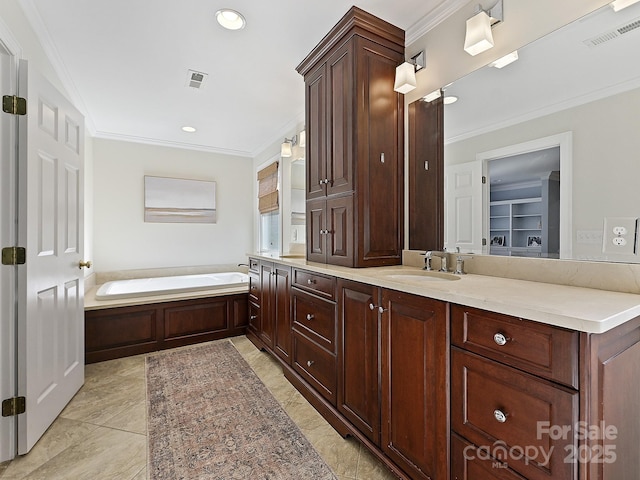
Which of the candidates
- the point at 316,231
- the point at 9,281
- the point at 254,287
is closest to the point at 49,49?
the point at 9,281

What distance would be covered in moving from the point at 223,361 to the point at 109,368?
3.16 ft

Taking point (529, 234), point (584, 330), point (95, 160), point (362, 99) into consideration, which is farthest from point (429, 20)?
point (95, 160)

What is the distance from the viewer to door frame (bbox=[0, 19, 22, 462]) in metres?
1.58

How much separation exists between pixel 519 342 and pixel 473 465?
0.50m

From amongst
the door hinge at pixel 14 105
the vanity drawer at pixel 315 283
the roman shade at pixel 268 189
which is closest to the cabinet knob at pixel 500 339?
the vanity drawer at pixel 315 283

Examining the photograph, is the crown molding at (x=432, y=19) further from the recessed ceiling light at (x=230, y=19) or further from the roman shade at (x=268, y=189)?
the roman shade at (x=268, y=189)

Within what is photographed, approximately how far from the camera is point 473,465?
42.5 inches

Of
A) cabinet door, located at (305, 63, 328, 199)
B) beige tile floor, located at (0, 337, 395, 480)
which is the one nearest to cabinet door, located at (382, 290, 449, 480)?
beige tile floor, located at (0, 337, 395, 480)

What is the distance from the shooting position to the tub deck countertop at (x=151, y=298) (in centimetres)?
291

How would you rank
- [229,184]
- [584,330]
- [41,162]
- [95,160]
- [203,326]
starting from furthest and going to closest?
[229,184]
[95,160]
[203,326]
[41,162]
[584,330]

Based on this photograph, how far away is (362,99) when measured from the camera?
199cm

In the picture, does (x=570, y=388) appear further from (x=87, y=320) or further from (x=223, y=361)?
(x=87, y=320)

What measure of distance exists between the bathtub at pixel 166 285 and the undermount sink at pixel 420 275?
7.79 feet

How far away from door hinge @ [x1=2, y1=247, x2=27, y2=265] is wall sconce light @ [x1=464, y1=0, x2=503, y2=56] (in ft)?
8.39
